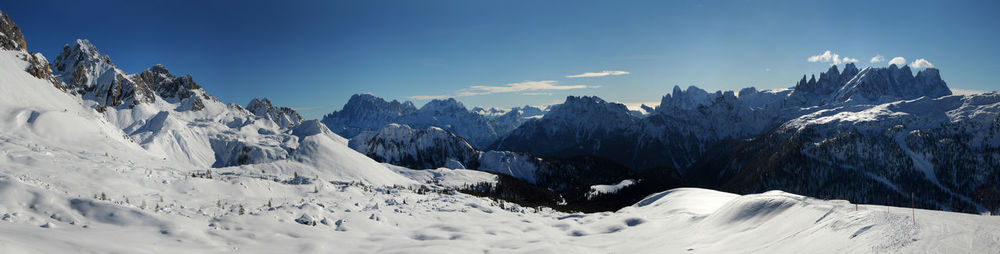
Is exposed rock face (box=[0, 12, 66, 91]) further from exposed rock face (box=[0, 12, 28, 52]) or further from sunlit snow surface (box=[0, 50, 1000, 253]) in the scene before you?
sunlit snow surface (box=[0, 50, 1000, 253])

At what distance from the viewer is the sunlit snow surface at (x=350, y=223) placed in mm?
11703

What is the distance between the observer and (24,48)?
426 feet

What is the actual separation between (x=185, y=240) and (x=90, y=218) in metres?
3.88

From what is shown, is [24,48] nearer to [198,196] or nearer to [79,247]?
[198,196]

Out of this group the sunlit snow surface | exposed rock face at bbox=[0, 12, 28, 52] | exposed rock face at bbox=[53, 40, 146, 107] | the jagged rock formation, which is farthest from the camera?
exposed rock face at bbox=[53, 40, 146, 107]

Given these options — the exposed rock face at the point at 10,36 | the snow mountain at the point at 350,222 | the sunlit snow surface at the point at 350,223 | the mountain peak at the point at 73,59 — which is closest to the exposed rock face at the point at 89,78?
the mountain peak at the point at 73,59

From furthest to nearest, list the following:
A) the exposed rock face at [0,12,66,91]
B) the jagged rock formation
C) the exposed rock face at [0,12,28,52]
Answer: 1. the jagged rock formation
2. the exposed rock face at [0,12,28,52]
3. the exposed rock face at [0,12,66,91]

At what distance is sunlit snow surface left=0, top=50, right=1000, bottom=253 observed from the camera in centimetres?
1170

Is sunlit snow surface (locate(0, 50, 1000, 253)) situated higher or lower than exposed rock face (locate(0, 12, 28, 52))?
lower

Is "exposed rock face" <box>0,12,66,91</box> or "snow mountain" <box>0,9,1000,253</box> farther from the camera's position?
"exposed rock face" <box>0,12,66,91</box>

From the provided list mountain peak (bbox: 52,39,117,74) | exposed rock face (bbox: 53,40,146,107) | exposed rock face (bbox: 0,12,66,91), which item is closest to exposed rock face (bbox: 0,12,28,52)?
exposed rock face (bbox: 0,12,66,91)

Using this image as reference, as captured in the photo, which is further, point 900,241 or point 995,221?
point 995,221

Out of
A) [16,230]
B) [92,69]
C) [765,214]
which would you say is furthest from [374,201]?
[92,69]

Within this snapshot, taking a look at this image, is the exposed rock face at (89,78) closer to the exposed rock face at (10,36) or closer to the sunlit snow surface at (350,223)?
the exposed rock face at (10,36)
